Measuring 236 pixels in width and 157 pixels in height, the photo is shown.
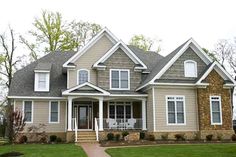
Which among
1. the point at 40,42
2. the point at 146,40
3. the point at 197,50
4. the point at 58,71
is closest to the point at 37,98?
the point at 58,71

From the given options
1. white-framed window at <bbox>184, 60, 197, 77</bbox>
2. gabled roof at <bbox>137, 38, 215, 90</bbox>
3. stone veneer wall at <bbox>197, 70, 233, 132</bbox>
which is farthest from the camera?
white-framed window at <bbox>184, 60, 197, 77</bbox>

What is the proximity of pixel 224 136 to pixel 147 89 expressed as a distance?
7014 millimetres

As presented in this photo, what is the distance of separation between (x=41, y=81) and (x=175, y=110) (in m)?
11.4

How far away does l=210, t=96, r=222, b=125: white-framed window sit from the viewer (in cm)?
2725

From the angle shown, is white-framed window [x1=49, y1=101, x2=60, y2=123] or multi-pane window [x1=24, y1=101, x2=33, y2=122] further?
white-framed window [x1=49, y1=101, x2=60, y2=123]

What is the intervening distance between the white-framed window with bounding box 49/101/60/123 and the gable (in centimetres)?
899

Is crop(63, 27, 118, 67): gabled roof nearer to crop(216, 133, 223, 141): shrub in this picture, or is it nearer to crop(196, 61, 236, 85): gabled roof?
crop(196, 61, 236, 85): gabled roof

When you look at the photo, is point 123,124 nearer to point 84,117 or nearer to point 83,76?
point 84,117

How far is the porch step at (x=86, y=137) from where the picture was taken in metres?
25.5

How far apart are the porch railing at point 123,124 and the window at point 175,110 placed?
9.24 ft

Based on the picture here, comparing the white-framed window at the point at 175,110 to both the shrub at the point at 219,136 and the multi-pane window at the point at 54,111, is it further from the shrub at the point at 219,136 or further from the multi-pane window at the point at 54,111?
the multi-pane window at the point at 54,111

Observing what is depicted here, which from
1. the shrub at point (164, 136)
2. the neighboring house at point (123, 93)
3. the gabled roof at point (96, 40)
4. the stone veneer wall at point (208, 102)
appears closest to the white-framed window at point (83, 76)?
the neighboring house at point (123, 93)

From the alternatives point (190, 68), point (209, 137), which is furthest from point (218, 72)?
point (209, 137)

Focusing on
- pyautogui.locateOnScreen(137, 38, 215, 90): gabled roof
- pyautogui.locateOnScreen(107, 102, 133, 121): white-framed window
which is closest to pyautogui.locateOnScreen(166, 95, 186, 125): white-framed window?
pyautogui.locateOnScreen(137, 38, 215, 90): gabled roof
